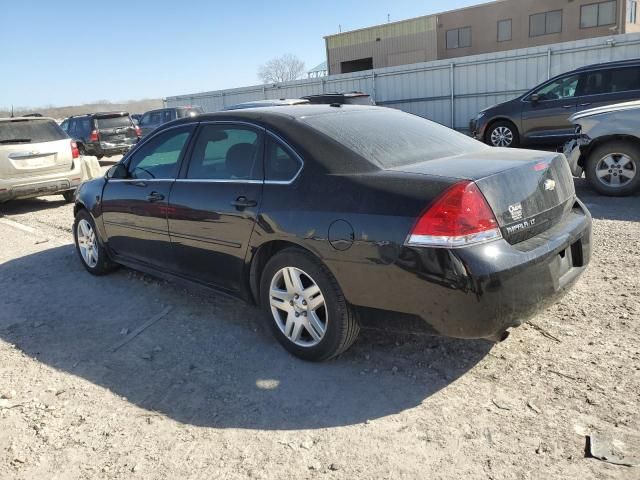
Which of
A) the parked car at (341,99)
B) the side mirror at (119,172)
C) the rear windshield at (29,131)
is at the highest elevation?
the parked car at (341,99)

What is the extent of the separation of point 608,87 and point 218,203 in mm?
9235

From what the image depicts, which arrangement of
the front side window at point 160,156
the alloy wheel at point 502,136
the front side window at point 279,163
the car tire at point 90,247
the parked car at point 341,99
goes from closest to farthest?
the front side window at point 279,163 < the front side window at point 160,156 < the car tire at point 90,247 < the alloy wheel at point 502,136 < the parked car at point 341,99

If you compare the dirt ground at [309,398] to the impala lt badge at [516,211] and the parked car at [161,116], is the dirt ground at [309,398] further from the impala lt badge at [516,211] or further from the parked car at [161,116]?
the parked car at [161,116]

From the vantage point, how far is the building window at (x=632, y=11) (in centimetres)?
3569

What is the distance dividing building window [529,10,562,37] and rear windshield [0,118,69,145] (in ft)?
120

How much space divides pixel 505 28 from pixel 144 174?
4035 cm

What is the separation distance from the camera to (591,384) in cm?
297

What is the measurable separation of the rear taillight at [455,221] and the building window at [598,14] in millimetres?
39683

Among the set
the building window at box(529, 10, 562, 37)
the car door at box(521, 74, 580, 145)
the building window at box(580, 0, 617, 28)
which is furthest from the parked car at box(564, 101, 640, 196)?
the building window at box(529, 10, 562, 37)

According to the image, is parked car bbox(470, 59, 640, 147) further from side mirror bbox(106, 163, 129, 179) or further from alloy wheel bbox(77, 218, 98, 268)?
alloy wheel bbox(77, 218, 98, 268)

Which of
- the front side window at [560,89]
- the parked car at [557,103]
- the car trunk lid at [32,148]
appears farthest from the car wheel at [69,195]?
the front side window at [560,89]

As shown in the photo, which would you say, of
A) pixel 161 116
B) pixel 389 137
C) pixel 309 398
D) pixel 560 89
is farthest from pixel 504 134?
pixel 161 116

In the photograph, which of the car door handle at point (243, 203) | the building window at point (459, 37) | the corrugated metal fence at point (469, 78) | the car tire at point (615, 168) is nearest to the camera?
the car door handle at point (243, 203)

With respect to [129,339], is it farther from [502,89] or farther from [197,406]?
[502,89]
